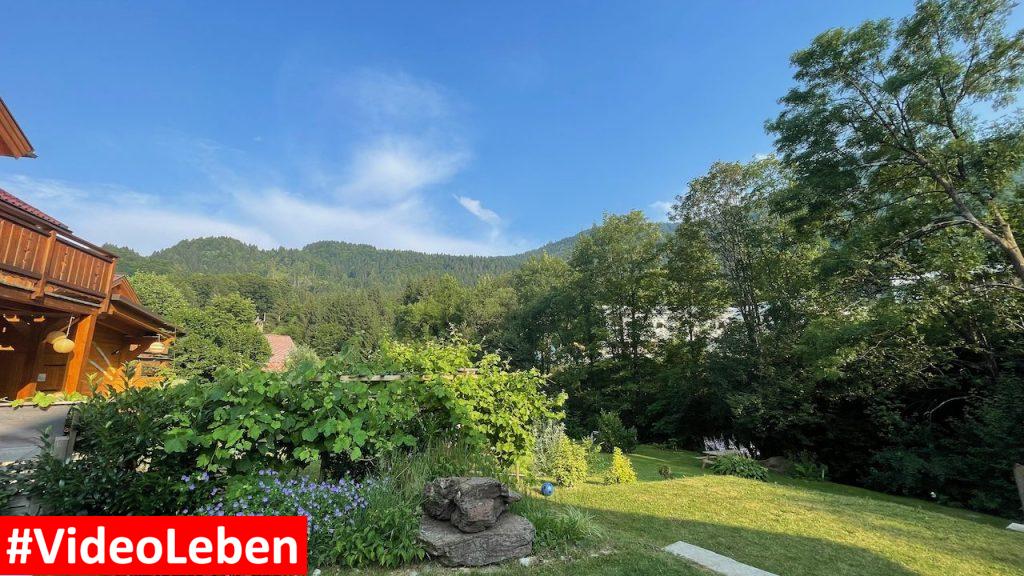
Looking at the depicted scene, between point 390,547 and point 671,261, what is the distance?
1823 cm

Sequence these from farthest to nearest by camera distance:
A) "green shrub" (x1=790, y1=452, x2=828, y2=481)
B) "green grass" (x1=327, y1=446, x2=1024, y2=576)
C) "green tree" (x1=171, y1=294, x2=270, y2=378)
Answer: "green tree" (x1=171, y1=294, x2=270, y2=378) → "green shrub" (x1=790, y1=452, x2=828, y2=481) → "green grass" (x1=327, y1=446, x2=1024, y2=576)

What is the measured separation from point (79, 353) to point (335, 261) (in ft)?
459

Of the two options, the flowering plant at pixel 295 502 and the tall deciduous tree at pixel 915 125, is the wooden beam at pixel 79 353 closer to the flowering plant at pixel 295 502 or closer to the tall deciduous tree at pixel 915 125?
the flowering plant at pixel 295 502

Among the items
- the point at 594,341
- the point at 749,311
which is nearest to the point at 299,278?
the point at 594,341

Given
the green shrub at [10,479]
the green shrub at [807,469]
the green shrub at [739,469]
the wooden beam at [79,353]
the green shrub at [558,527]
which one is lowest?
the green shrub at [807,469]

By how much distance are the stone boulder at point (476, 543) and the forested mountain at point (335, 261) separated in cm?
8788

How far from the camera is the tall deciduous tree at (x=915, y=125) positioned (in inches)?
334

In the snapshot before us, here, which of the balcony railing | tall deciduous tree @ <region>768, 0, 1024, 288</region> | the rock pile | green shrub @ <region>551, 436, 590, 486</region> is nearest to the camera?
the rock pile

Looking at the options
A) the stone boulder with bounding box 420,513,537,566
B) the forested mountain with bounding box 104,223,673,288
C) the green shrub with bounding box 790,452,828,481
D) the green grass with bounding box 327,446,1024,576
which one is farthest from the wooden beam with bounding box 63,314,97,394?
the forested mountain with bounding box 104,223,673,288

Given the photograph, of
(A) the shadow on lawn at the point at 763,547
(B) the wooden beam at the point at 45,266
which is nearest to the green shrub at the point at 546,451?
(A) the shadow on lawn at the point at 763,547

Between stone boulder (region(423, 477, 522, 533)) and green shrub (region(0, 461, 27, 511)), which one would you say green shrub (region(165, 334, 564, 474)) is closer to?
stone boulder (region(423, 477, 522, 533))

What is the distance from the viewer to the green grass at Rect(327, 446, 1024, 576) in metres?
3.31

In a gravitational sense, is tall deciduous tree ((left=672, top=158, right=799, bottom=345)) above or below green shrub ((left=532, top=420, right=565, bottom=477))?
above

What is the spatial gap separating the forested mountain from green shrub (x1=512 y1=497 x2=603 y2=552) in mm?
87349
